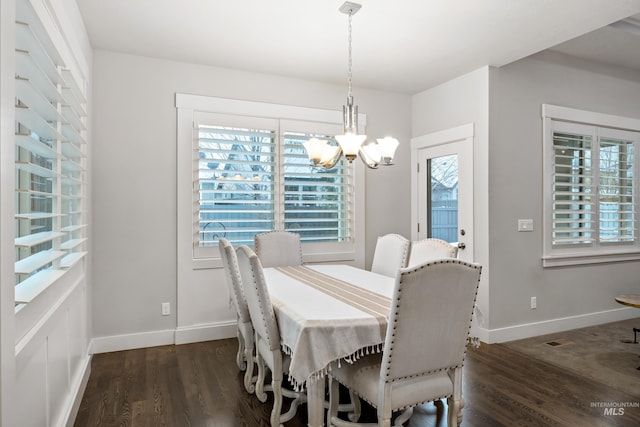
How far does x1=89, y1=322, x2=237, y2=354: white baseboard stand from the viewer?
3.59 metres

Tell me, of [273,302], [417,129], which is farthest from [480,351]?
[417,129]

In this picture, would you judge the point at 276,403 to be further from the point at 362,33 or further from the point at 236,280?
the point at 362,33

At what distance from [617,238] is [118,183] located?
213 inches

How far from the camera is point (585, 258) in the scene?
441 centimetres

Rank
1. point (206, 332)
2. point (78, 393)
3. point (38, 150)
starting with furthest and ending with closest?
point (206, 332), point (78, 393), point (38, 150)

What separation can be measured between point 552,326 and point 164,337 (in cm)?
387

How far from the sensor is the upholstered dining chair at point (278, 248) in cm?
376

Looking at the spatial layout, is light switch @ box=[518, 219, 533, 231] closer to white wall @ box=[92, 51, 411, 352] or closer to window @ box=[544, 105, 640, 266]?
window @ box=[544, 105, 640, 266]

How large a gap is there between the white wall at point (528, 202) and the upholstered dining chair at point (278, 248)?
1.87 m

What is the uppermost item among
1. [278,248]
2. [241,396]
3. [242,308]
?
[278,248]

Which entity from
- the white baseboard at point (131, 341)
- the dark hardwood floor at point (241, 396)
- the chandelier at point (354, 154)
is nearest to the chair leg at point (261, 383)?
the dark hardwood floor at point (241, 396)

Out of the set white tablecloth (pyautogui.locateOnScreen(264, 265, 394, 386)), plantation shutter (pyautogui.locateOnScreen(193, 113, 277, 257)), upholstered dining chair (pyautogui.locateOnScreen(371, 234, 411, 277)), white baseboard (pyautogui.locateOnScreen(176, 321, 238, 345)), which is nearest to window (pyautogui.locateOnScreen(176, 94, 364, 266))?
plantation shutter (pyautogui.locateOnScreen(193, 113, 277, 257))

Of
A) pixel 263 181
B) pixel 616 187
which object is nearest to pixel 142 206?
pixel 263 181

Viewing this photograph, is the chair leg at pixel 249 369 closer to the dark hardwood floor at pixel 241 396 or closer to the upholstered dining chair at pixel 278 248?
the dark hardwood floor at pixel 241 396
